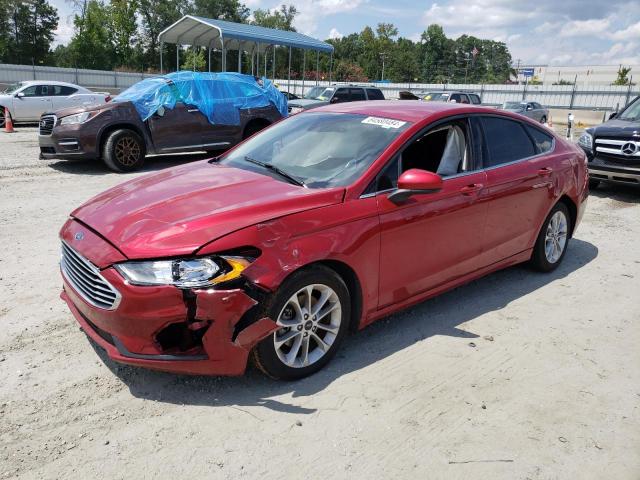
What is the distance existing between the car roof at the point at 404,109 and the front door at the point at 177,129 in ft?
21.3

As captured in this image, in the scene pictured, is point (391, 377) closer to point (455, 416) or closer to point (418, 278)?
point (455, 416)

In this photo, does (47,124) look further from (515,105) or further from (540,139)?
(515,105)

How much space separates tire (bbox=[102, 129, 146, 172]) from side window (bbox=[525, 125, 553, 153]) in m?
7.49

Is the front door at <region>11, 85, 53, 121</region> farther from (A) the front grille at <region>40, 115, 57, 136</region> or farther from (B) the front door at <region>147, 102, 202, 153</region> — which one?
(B) the front door at <region>147, 102, 202, 153</region>

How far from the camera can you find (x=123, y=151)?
32.8 ft

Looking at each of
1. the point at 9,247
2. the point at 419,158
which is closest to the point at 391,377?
the point at 419,158

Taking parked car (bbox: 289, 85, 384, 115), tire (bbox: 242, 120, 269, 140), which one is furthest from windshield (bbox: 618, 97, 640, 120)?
parked car (bbox: 289, 85, 384, 115)

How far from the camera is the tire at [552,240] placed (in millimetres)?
5168

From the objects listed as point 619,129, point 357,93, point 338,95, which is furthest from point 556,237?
point 357,93

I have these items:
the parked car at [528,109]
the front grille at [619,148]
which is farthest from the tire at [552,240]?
the parked car at [528,109]

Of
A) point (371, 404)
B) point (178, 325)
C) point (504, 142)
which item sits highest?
point (504, 142)

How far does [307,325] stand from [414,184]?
1.14 m

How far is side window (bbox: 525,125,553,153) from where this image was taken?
16.8ft

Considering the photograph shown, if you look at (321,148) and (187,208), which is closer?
(187,208)
